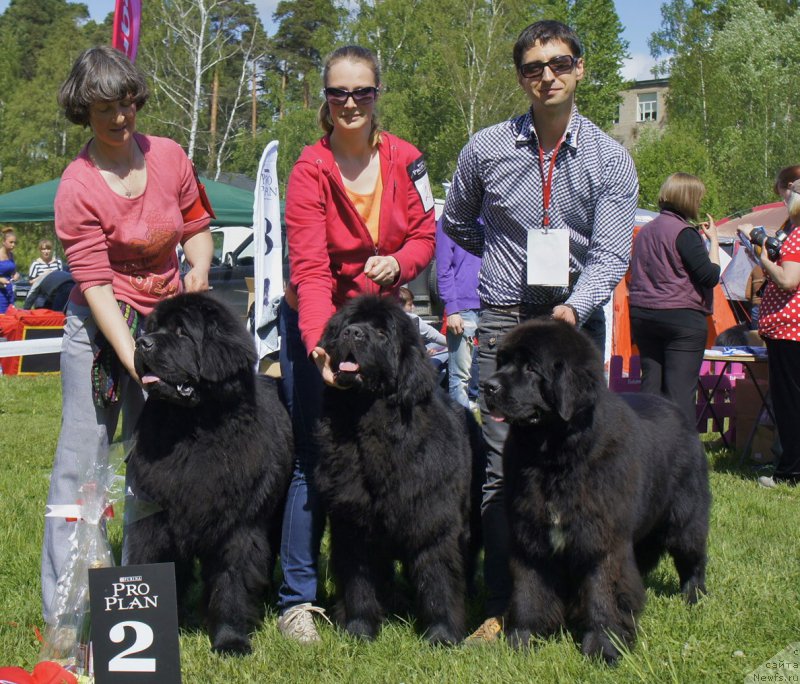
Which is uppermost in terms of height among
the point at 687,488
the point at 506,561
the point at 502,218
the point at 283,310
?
the point at 502,218

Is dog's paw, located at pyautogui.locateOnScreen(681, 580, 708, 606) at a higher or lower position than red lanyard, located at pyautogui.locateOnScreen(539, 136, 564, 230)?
lower

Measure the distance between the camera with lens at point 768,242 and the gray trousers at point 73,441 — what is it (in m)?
5.39

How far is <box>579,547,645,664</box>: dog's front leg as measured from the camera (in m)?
3.41

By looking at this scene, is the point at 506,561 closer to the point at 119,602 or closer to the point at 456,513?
the point at 456,513

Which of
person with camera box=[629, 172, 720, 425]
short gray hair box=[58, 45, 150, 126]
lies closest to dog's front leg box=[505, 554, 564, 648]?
short gray hair box=[58, 45, 150, 126]

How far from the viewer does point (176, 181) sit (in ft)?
12.5

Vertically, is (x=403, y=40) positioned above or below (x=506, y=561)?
above

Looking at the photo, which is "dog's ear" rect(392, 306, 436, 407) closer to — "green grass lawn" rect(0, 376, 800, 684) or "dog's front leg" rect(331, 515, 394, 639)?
"dog's front leg" rect(331, 515, 394, 639)

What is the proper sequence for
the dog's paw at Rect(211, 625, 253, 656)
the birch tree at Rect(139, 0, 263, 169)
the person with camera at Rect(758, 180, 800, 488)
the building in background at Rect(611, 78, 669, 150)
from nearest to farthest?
the dog's paw at Rect(211, 625, 253, 656) < the person with camera at Rect(758, 180, 800, 488) < the birch tree at Rect(139, 0, 263, 169) < the building in background at Rect(611, 78, 669, 150)

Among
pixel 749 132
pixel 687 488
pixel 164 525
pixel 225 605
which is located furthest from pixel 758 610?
pixel 749 132

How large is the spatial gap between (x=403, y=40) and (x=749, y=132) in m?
14.9

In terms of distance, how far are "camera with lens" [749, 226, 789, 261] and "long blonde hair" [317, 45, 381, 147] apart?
4272 millimetres

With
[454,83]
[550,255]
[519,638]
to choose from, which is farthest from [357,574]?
[454,83]

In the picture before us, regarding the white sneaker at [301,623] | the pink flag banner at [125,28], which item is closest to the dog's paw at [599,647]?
the white sneaker at [301,623]
